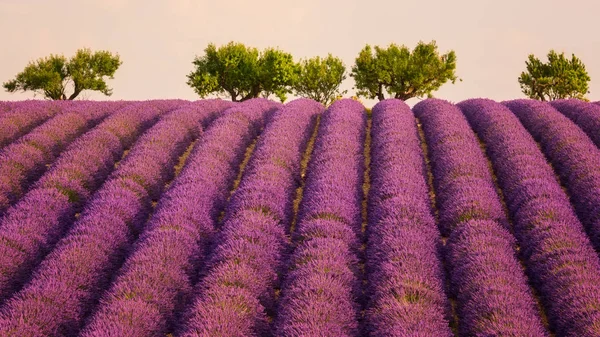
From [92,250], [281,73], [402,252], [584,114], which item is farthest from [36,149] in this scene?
[281,73]

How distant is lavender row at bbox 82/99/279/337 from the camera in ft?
26.1

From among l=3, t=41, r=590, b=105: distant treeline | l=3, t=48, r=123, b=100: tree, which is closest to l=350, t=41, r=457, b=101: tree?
l=3, t=41, r=590, b=105: distant treeline

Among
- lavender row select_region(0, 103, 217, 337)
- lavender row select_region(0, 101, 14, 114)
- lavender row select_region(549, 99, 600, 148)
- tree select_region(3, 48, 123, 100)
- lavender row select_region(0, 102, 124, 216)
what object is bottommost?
lavender row select_region(0, 103, 217, 337)

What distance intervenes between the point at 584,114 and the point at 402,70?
116 ft

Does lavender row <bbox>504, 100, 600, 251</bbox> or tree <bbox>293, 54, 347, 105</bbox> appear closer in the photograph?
lavender row <bbox>504, 100, 600, 251</bbox>

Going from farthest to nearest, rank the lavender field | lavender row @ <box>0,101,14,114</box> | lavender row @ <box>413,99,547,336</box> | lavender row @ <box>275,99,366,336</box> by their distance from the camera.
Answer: lavender row @ <box>0,101,14,114</box>
the lavender field
lavender row @ <box>275,99,366,336</box>
lavender row @ <box>413,99,547,336</box>

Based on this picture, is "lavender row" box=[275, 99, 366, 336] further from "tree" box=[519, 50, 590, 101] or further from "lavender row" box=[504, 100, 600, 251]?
"tree" box=[519, 50, 590, 101]

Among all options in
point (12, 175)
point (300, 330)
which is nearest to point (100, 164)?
point (12, 175)

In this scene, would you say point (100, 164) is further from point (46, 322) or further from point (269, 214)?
point (46, 322)

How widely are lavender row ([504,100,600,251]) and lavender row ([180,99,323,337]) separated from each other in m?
5.84

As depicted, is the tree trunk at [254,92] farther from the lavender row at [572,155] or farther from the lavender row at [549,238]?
the lavender row at [549,238]

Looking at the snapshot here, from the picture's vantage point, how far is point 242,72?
175ft

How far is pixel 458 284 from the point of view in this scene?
8797 mm

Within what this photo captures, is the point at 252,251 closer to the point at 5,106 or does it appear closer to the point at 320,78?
the point at 5,106
